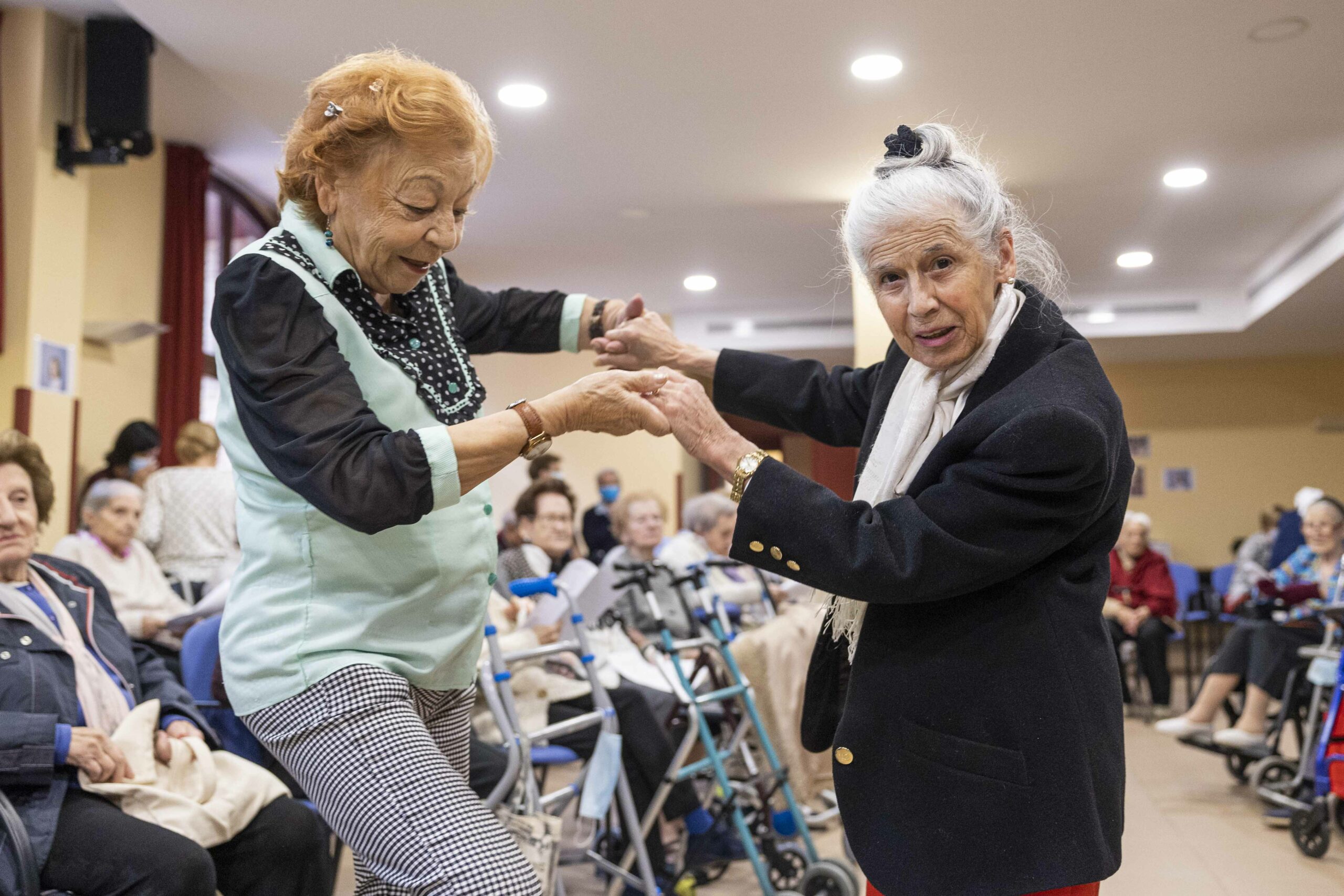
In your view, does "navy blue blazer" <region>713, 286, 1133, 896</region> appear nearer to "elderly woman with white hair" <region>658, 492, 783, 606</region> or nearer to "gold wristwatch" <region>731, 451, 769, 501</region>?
"gold wristwatch" <region>731, 451, 769, 501</region>

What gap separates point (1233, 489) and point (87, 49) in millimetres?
10893

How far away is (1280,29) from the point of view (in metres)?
4.61

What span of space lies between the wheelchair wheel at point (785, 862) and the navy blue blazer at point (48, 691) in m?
1.81

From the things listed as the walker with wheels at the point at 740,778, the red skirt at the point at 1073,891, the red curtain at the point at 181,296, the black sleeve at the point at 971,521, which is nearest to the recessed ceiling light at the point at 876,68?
the walker with wheels at the point at 740,778

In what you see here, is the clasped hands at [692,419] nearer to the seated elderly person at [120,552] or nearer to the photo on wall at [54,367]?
the seated elderly person at [120,552]

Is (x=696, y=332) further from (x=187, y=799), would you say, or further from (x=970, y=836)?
(x=970, y=836)

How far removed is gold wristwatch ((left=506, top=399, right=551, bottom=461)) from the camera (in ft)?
4.33

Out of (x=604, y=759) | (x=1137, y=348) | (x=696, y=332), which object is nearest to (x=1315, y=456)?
(x=1137, y=348)

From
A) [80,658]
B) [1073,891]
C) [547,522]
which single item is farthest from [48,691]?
[547,522]

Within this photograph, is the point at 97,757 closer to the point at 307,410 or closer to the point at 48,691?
the point at 48,691

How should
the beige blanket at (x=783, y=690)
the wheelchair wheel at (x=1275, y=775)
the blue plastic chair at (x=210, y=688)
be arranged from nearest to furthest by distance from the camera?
1. the blue plastic chair at (x=210, y=688)
2. the beige blanket at (x=783, y=690)
3. the wheelchair wheel at (x=1275, y=775)

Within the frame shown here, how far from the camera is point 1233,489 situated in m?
11.5

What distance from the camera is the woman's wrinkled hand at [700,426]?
1420 millimetres

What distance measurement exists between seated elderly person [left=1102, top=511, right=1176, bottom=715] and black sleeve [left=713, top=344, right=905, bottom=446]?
631 centimetres
